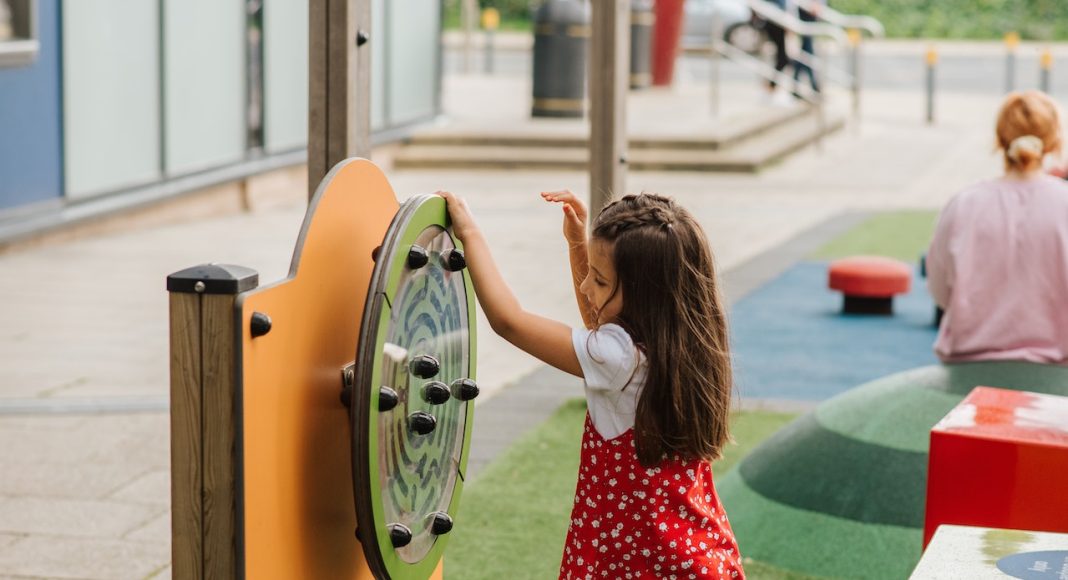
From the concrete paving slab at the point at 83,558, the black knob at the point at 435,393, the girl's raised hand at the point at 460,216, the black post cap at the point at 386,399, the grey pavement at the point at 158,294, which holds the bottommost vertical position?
the grey pavement at the point at 158,294

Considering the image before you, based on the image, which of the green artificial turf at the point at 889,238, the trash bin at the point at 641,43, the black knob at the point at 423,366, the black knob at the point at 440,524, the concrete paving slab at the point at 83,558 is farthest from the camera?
the trash bin at the point at 641,43

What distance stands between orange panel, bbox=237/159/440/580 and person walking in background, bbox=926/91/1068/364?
2.41 metres

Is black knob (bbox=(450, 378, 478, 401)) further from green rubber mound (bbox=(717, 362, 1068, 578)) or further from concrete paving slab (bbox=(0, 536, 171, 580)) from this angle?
green rubber mound (bbox=(717, 362, 1068, 578))

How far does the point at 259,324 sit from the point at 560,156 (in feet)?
46.7

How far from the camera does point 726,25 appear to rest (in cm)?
3141

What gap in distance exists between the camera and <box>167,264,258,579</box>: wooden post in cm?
269

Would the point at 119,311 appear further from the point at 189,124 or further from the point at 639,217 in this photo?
the point at 639,217

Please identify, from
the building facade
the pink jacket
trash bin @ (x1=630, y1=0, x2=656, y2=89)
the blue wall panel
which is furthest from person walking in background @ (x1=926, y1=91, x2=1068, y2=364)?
trash bin @ (x1=630, y1=0, x2=656, y2=89)

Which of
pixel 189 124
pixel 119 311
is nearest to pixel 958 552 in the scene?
pixel 119 311

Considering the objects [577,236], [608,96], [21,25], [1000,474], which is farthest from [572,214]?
[21,25]

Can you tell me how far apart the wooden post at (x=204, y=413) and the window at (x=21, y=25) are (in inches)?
334

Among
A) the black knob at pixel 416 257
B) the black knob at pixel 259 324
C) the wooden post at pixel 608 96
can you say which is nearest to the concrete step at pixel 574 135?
the wooden post at pixel 608 96

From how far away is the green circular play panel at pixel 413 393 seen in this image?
2.93 meters

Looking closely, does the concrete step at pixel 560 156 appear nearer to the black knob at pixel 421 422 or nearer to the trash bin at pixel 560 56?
the trash bin at pixel 560 56
